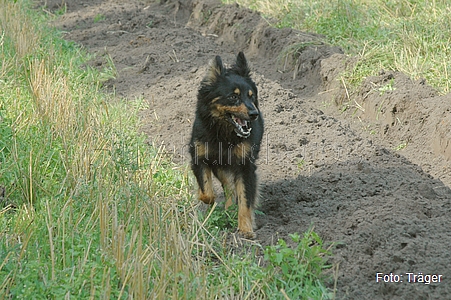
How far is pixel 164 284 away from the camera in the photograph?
376cm

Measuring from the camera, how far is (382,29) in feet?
32.8

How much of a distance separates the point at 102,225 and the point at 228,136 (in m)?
1.65

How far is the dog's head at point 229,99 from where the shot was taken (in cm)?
562

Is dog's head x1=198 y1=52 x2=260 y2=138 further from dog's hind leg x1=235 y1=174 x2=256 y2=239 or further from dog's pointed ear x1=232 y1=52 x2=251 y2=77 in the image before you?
dog's hind leg x1=235 y1=174 x2=256 y2=239

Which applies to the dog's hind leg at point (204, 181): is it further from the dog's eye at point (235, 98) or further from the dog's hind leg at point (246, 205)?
the dog's eye at point (235, 98)

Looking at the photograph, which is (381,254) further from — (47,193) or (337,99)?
(337,99)

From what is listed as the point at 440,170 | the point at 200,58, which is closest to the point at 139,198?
the point at 440,170

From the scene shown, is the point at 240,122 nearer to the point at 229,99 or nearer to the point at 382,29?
the point at 229,99

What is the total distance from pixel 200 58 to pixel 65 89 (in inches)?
130

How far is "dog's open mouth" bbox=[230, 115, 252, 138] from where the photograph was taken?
5.62 m

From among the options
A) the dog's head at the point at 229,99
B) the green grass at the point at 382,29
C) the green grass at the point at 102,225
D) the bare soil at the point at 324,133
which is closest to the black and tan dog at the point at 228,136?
the dog's head at the point at 229,99

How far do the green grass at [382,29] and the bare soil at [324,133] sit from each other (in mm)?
295

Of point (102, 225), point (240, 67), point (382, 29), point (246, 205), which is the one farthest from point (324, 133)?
point (102, 225)

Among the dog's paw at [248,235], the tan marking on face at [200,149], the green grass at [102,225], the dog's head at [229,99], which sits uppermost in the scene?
the dog's head at [229,99]
